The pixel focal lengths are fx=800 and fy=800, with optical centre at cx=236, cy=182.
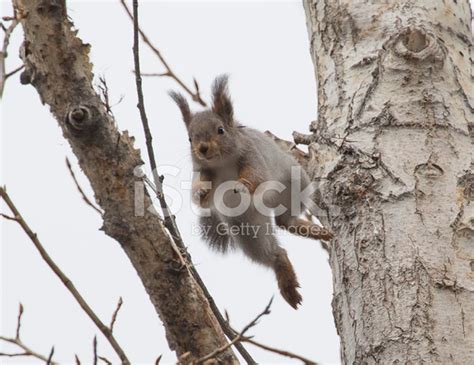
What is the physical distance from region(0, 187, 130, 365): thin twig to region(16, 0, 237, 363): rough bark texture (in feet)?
0.58

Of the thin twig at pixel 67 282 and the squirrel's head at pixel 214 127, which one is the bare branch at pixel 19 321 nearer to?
the thin twig at pixel 67 282

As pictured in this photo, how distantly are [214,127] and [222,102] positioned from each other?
14cm

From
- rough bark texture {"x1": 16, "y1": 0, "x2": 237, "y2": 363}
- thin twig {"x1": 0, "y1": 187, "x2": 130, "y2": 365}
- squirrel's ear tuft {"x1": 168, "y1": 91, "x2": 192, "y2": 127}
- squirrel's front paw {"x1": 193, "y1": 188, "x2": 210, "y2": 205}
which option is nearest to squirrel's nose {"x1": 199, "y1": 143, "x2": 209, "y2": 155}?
squirrel's front paw {"x1": 193, "y1": 188, "x2": 210, "y2": 205}

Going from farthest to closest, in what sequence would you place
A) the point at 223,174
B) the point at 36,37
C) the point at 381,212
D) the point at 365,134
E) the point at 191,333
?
1. the point at 223,174
2. the point at 365,134
3. the point at 381,212
4. the point at 191,333
5. the point at 36,37

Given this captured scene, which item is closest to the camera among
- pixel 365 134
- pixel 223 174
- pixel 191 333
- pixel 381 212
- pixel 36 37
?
pixel 36 37

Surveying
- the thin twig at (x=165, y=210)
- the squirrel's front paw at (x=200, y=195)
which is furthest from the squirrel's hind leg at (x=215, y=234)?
the thin twig at (x=165, y=210)

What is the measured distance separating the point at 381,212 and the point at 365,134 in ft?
0.77

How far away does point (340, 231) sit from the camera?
2.00 m

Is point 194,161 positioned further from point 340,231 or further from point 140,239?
point 140,239

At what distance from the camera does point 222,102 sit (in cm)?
340

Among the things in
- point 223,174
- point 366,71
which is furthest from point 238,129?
point 366,71

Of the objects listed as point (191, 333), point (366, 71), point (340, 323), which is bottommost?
point (191, 333)

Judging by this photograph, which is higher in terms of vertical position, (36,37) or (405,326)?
(36,37)

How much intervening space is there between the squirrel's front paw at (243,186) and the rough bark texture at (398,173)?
2.68ft
